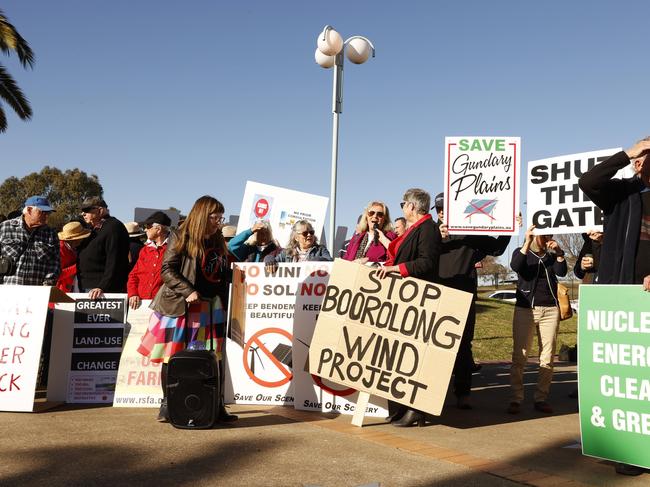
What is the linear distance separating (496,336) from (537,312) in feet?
30.8

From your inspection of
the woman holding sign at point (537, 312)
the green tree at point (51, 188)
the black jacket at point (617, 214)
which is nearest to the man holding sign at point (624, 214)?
the black jacket at point (617, 214)

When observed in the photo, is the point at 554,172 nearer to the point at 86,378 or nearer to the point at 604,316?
the point at 604,316

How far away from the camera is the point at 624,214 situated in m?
4.75

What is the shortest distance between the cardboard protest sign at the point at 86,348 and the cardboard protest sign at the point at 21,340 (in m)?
0.50

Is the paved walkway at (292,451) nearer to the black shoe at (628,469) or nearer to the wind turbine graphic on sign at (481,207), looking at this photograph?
the black shoe at (628,469)

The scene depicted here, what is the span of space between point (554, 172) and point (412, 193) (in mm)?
1383

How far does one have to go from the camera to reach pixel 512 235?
6.83 meters

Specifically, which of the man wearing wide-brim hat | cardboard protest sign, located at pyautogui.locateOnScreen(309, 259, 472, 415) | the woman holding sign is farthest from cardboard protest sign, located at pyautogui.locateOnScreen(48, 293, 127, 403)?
the woman holding sign

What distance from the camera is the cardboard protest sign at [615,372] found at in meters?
4.41

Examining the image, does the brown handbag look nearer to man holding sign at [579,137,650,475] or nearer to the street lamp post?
man holding sign at [579,137,650,475]

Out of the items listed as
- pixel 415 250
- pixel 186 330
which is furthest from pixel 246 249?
pixel 415 250

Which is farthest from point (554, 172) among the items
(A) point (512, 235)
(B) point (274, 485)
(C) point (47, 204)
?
(C) point (47, 204)

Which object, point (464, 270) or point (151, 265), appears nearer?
point (464, 270)

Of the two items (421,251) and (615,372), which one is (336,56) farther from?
(615,372)
